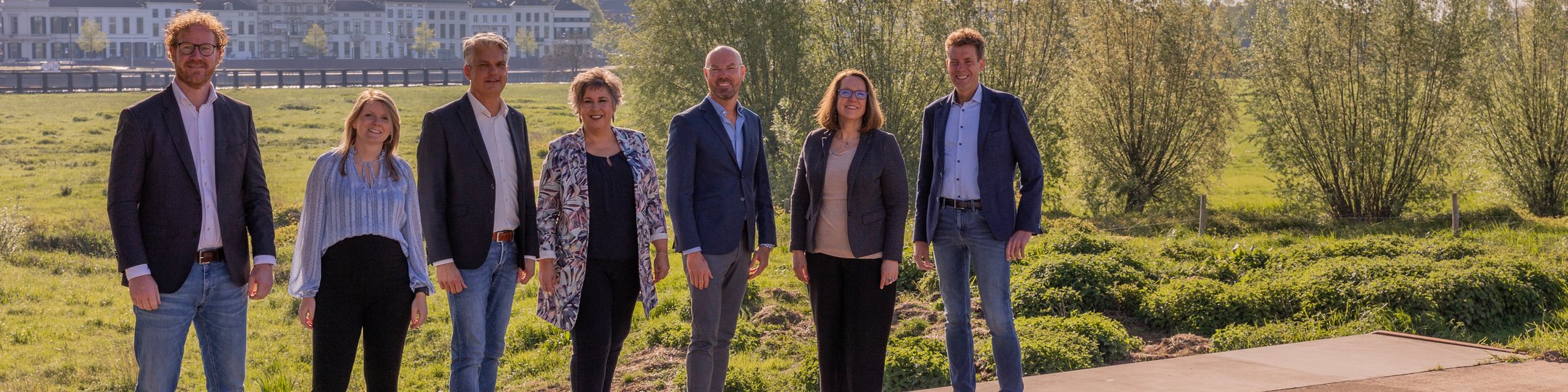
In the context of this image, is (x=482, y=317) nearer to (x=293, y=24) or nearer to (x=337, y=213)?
(x=337, y=213)

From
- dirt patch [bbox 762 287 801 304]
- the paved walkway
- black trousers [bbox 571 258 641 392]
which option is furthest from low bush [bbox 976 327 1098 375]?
dirt patch [bbox 762 287 801 304]

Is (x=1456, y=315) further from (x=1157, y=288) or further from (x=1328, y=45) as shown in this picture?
(x=1328, y=45)

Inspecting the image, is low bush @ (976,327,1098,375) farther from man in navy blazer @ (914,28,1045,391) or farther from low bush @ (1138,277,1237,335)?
low bush @ (1138,277,1237,335)

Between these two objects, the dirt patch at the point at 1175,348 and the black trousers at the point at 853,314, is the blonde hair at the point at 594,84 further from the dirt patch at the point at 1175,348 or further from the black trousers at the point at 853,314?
the dirt patch at the point at 1175,348

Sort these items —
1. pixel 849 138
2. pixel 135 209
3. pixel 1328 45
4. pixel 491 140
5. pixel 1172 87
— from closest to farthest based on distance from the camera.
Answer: pixel 135 209
pixel 491 140
pixel 849 138
pixel 1328 45
pixel 1172 87

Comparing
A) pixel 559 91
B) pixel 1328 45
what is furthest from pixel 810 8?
pixel 559 91

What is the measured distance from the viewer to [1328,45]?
20828mm

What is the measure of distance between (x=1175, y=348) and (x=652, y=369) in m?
3.58

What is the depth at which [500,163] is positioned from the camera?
5.01 meters

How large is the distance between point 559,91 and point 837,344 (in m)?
65.9

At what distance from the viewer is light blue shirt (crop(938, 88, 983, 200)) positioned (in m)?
5.54

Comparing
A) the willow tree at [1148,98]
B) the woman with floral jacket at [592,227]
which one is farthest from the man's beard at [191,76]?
the willow tree at [1148,98]

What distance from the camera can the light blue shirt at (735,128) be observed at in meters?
5.29

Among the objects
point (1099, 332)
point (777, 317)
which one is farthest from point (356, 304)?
point (777, 317)
